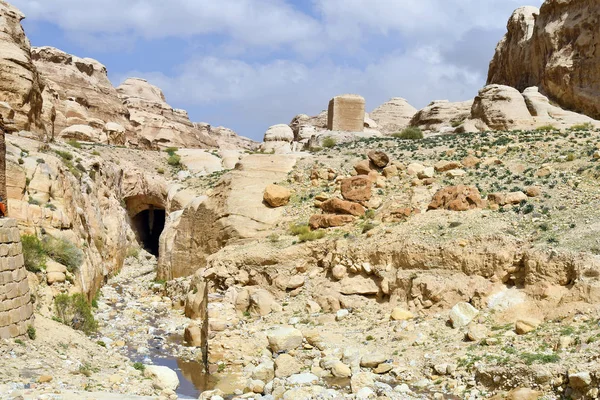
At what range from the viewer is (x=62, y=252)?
15.6 meters

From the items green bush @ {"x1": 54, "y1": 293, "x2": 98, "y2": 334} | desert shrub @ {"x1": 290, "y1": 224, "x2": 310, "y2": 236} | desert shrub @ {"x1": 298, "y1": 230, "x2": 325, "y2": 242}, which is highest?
desert shrub @ {"x1": 290, "y1": 224, "x2": 310, "y2": 236}

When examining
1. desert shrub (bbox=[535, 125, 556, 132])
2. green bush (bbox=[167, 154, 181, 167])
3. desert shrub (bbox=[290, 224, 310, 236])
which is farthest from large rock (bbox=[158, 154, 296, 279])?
green bush (bbox=[167, 154, 181, 167])

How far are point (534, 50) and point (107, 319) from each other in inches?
1131

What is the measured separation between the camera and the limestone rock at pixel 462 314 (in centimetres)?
1320

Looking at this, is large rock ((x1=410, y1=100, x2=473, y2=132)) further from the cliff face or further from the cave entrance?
the cave entrance

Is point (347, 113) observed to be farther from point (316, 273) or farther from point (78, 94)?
point (78, 94)

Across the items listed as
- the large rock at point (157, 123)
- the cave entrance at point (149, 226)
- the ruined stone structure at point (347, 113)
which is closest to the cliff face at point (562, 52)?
the ruined stone structure at point (347, 113)

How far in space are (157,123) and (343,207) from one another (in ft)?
127

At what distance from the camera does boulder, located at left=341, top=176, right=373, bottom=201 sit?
19562 millimetres

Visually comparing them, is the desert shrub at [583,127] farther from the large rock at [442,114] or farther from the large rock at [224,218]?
the large rock at [224,218]

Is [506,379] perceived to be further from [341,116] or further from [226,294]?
[341,116]

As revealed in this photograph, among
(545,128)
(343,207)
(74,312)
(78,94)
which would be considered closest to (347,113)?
(545,128)

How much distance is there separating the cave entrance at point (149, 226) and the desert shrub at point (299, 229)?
556 inches

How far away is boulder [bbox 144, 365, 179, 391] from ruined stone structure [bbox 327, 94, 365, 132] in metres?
22.9
